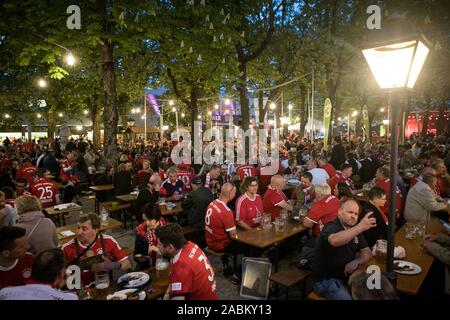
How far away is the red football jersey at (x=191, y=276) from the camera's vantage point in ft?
11.3

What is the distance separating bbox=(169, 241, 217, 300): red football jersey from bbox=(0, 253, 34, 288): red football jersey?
1861 mm

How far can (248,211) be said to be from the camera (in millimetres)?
6461

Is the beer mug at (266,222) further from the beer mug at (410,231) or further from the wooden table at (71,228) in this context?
the wooden table at (71,228)

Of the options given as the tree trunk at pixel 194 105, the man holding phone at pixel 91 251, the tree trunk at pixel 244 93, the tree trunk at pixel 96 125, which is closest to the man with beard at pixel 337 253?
the man holding phone at pixel 91 251

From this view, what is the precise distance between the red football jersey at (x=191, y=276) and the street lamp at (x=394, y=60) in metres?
1.85

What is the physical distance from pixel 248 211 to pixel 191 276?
122 inches

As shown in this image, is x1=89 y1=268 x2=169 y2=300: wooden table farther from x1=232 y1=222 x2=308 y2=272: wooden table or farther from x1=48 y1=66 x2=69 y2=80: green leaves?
x1=48 y1=66 x2=69 y2=80: green leaves

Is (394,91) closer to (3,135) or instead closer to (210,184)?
(210,184)

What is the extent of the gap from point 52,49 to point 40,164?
4912 millimetres

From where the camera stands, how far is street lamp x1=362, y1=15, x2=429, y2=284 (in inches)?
111

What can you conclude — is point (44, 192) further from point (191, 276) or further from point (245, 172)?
point (191, 276)

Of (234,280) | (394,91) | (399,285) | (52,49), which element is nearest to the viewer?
(394,91)
